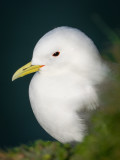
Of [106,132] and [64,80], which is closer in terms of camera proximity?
[106,132]

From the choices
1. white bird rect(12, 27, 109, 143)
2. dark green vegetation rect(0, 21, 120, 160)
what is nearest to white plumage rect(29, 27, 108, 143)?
white bird rect(12, 27, 109, 143)

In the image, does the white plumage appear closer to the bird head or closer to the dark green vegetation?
the bird head

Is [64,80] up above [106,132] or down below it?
above

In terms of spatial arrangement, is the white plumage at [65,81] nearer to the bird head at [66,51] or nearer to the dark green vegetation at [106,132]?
the bird head at [66,51]

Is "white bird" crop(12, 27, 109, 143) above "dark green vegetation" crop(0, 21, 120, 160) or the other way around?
above

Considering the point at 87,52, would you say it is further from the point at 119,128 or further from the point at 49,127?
the point at 119,128

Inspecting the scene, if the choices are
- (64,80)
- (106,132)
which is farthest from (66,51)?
(106,132)

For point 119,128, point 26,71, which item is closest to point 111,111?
point 119,128

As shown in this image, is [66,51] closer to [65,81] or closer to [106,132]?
[65,81]
